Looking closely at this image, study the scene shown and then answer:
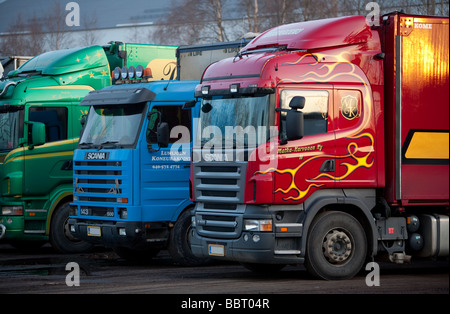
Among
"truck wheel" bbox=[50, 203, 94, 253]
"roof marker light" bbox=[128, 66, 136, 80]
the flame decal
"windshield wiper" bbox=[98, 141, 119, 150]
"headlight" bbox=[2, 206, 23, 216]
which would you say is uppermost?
"roof marker light" bbox=[128, 66, 136, 80]

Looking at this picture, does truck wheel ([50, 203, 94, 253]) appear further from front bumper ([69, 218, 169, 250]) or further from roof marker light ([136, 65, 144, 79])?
roof marker light ([136, 65, 144, 79])

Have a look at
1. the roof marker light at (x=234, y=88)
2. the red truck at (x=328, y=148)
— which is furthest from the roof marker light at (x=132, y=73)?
the roof marker light at (x=234, y=88)

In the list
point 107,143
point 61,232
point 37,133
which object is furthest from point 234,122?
point 61,232

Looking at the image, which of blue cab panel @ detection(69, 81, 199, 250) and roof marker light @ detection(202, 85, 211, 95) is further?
blue cab panel @ detection(69, 81, 199, 250)

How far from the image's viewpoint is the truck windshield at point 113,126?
13.6 meters

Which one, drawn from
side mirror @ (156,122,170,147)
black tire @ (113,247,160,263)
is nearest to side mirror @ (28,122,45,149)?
black tire @ (113,247,160,263)

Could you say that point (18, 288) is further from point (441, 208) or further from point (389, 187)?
point (441, 208)

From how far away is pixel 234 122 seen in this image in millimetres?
11648

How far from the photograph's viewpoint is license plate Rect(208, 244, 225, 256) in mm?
11667

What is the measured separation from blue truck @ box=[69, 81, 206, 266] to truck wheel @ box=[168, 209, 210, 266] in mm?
16

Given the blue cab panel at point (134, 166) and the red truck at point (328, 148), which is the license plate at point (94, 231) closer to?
the blue cab panel at point (134, 166)

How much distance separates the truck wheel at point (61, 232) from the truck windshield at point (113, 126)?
88.2 inches

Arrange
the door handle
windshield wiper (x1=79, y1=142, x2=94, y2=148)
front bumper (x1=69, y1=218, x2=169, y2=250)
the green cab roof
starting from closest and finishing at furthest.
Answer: the door handle < front bumper (x1=69, y1=218, x2=169, y2=250) < windshield wiper (x1=79, y1=142, x2=94, y2=148) < the green cab roof
